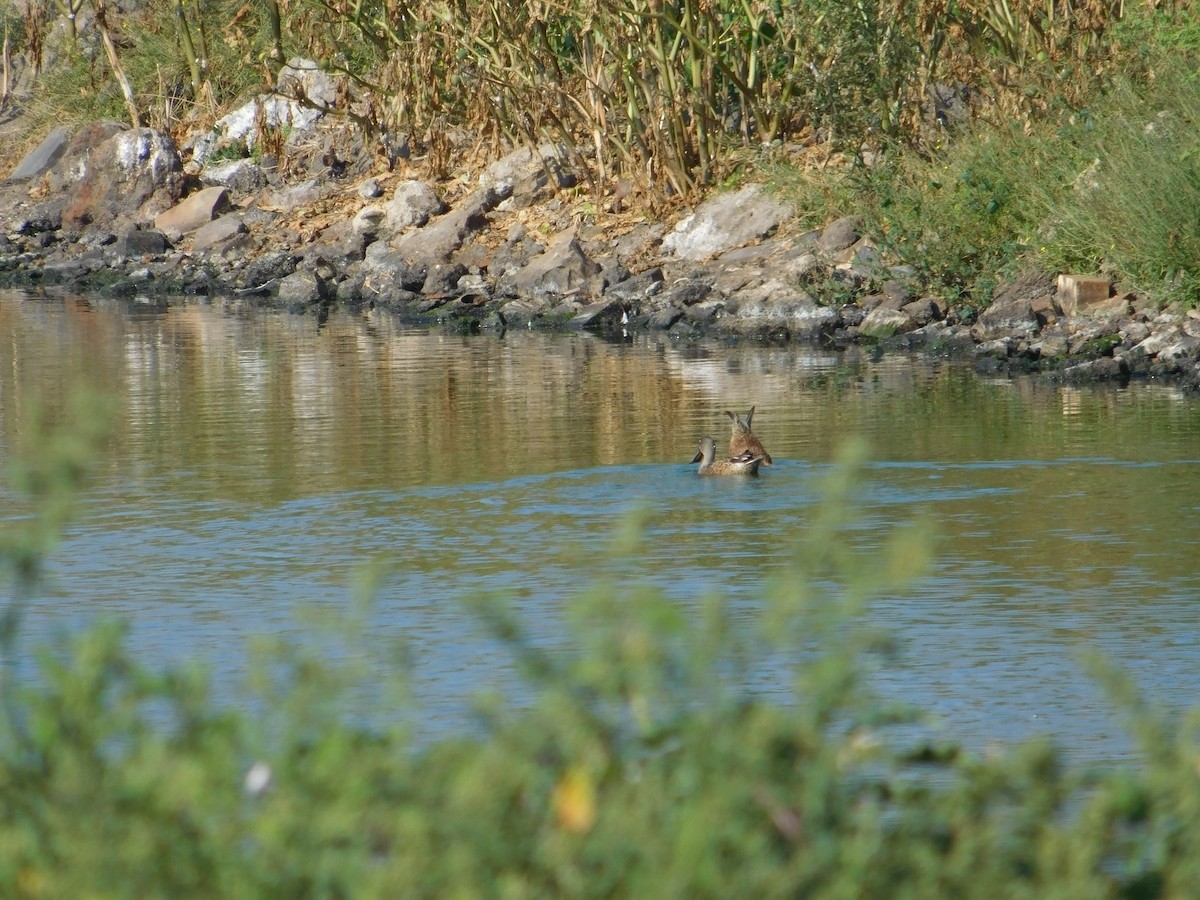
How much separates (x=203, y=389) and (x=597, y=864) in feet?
47.6

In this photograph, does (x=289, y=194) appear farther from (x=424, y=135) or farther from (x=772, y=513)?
(x=772, y=513)

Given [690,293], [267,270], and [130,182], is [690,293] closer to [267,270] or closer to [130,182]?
[267,270]

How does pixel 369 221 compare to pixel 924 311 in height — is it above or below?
above

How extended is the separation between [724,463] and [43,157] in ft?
81.1

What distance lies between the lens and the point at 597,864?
10.4ft

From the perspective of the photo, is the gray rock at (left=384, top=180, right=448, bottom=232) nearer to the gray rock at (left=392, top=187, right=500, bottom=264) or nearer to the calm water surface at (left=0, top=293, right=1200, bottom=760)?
the gray rock at (left=392, top=187, right=500, bottom=264)

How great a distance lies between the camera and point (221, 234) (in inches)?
1150

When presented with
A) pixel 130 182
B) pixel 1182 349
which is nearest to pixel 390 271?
pixel 130 182

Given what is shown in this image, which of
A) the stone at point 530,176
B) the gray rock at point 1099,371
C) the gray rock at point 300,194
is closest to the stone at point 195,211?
the gray rock at point 300,194

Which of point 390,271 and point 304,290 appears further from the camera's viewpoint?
point 304,290

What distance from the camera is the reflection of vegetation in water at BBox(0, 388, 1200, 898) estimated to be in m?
3.09

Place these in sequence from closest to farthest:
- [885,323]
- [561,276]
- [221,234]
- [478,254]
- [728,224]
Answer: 1. [885,323]
2. [728,224]
3. [561,276]
4. [478,254]
5. [221,234]

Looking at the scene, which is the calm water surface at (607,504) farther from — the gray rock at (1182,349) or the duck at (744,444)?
the gray rock at (1182,349)

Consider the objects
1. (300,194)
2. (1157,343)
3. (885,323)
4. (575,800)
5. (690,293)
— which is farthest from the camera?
(300,194)
